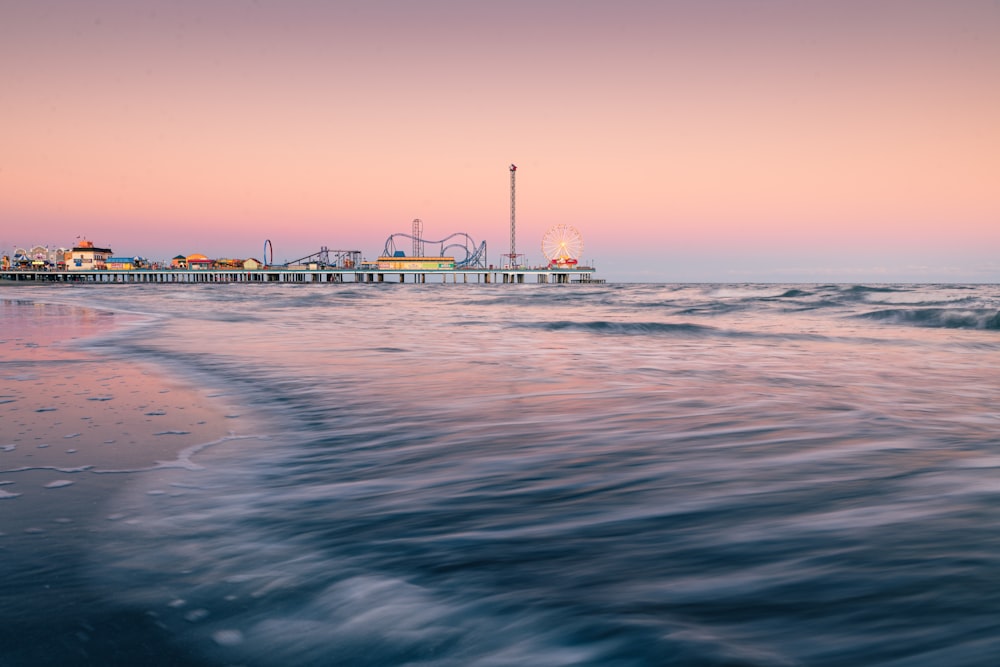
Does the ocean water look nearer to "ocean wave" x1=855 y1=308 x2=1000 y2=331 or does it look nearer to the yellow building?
"ocean wave" x1=855 y1=308 x2=1000 y2=331

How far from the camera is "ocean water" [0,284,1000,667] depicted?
1.89 metres

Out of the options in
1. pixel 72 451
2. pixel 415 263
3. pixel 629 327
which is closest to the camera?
pixel 72 451

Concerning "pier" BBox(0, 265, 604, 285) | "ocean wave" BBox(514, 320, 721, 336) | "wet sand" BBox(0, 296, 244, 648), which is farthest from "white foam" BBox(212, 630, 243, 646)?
"pier" BBox(0, 265, 604, 285)

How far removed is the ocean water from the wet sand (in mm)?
67

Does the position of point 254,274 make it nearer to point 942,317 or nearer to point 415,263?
point 415,263

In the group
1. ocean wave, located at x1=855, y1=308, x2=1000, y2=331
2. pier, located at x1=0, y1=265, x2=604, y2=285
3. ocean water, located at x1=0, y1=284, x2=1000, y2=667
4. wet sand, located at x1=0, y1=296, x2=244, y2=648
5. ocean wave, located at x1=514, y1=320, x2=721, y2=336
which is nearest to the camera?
ocean water, located at x1=0, y1=284, x2=1000, y2=667

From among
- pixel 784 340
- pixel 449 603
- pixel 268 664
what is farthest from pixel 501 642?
pixel 784 340

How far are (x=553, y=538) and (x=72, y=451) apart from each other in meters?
3.26

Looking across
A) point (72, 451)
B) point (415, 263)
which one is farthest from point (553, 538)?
point (415, 263)

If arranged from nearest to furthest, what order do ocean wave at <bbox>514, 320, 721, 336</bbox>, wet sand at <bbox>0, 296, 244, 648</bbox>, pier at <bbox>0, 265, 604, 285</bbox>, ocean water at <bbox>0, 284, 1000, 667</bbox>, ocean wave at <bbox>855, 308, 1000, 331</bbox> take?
1. ocean water at <bbox>0, 284, 1000, 667</bbox>
2. wet sand at <bbox>0, 296, 244, 648</bbox>
3. ocean wave at <bbox>514, 320, 721, 336</bbox>
4. ocean wave at <bbox>855, 308, 1000, 331</bbox>
5. pier at <bbox>0, 265, 604, 285</bbox>

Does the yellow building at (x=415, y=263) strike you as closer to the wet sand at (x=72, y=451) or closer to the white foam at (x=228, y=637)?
the wet sand at (x=72, y=451)

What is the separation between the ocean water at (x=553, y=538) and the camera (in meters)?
1.89

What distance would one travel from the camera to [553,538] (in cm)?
272

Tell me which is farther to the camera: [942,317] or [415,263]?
[415,263]
